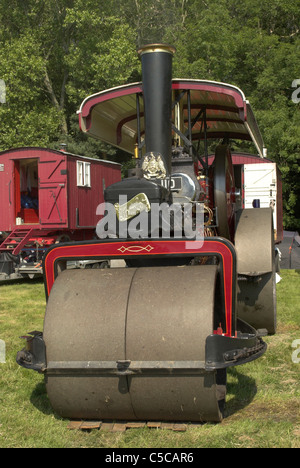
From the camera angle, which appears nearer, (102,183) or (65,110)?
(102,183)

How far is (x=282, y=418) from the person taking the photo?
3549mm

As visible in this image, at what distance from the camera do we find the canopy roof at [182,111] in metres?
4.73

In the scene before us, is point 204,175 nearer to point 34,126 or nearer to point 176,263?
point 176,263

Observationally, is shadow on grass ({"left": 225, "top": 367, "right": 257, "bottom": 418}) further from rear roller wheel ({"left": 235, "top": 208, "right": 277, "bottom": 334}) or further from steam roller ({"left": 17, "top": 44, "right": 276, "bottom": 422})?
rear roller wheel ({"left": 235, "top": 208, "right": 277, "bottom": 334})

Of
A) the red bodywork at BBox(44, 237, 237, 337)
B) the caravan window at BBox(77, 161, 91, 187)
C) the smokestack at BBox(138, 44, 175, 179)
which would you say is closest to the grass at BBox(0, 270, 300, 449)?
the red bodywork at BBox(44, 237, 237, 337)

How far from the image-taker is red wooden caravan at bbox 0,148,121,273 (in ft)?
43.0

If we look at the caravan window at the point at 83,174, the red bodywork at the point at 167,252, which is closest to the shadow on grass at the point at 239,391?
the red bodywork at the point at 167,252

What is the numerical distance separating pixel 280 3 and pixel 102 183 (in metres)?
14.5

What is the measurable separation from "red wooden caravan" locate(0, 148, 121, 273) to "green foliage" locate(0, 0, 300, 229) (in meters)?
8.81

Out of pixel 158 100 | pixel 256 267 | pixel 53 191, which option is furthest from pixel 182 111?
pixel 53 191

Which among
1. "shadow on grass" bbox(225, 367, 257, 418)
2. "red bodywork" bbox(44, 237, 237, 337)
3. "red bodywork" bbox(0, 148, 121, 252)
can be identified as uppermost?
"red bodywork" bbox(0, 148, 121, 252)

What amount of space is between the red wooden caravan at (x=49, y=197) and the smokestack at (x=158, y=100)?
8824 mm

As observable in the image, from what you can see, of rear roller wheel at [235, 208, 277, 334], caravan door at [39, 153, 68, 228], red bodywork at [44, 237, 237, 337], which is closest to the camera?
red bodywork at [44, 237, 237, 337]
